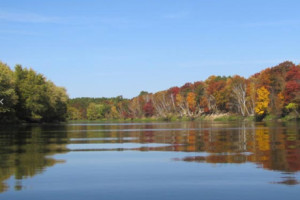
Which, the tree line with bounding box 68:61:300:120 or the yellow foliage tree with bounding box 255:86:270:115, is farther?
the yellow foliage tree with bounding box 255:86:270:115

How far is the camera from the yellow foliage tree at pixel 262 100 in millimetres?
108312

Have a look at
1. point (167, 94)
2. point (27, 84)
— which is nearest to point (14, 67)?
point (27, 84)

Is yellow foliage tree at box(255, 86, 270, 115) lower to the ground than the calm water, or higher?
higher

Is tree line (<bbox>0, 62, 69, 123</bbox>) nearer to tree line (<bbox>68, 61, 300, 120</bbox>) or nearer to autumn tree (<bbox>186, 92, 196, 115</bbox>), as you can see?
tree line (<bbox>68, 61, 300, 120</bbox>)

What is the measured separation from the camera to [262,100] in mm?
109812

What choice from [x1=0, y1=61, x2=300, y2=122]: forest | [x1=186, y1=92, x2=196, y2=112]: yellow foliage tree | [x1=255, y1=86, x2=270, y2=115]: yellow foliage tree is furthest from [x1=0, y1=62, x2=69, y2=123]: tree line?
[x1=186, y1=92, x2=196, y2=112]: yellow foliage tree

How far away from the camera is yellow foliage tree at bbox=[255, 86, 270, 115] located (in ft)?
355

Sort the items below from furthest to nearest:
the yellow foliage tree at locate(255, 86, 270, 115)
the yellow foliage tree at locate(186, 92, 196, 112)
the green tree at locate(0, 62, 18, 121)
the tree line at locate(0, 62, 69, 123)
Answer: the yellow foliage tree at locate(186, 92, 196, 112) < the yellow foliage tree at locate(255, 86, 270, 115) < the tree line at locate(0, 62, 69, 123) < the green tree at locate(0, 62, 18, 121)

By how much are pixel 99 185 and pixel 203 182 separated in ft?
10.3

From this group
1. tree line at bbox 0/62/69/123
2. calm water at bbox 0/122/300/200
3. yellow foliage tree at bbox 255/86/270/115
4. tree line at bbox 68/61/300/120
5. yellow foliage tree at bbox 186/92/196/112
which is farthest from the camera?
yellow foliage tree at bbox 186/92/196/112

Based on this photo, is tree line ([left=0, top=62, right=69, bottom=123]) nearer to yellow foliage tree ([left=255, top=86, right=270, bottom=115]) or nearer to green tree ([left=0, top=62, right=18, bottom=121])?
green tree ([left=0, top=62, right=18, bottom=121])

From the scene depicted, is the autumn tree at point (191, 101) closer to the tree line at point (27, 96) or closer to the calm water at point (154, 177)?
the tree line at point (27, 96)

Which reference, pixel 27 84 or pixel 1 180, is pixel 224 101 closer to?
pixel 27 84

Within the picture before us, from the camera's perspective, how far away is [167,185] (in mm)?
11953
